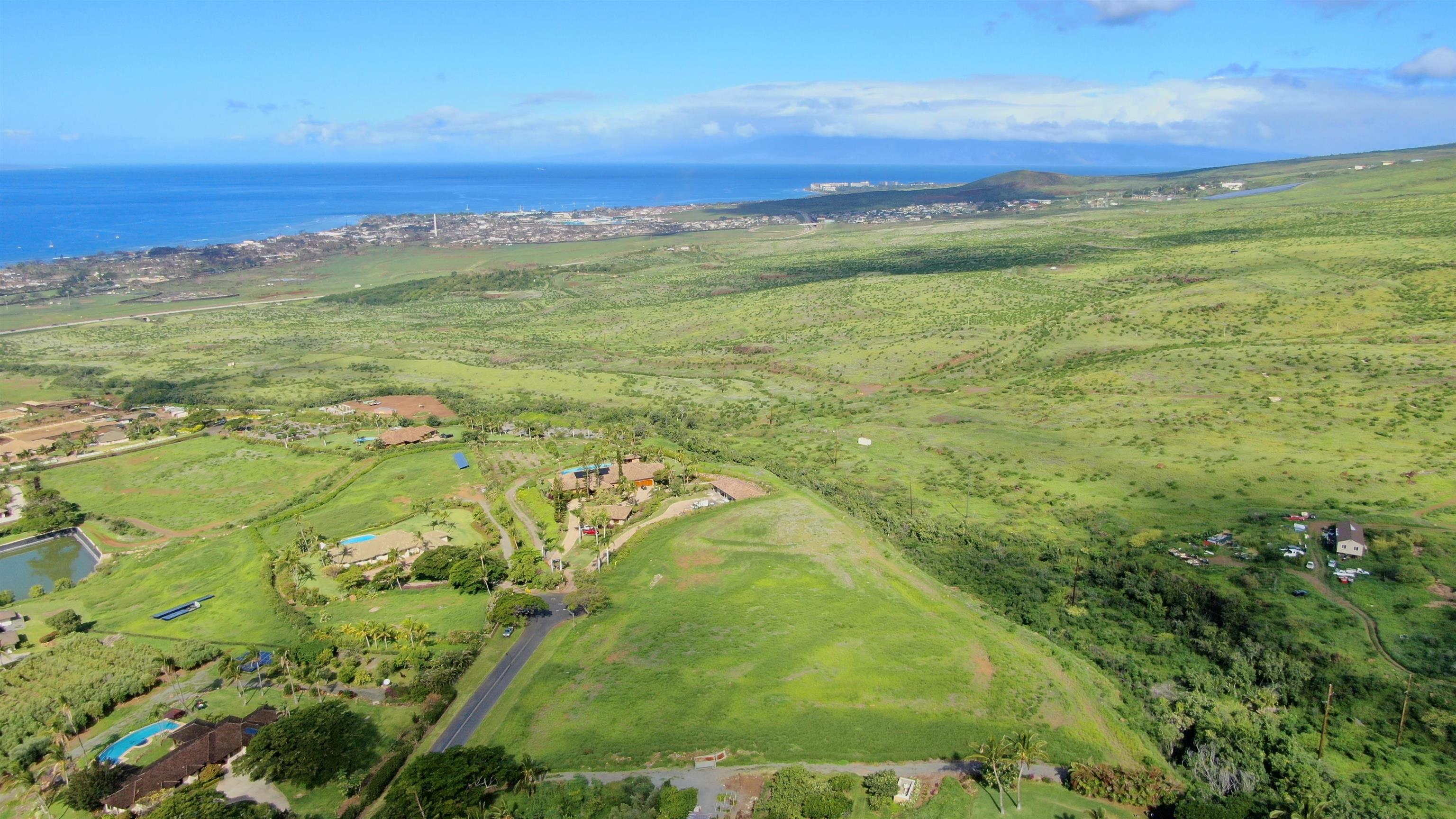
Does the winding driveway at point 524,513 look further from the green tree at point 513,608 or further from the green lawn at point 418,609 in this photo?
the green tree at point 513,608

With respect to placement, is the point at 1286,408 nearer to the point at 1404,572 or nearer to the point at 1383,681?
the point at 1404,572

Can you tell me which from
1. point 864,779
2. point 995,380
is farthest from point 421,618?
point 995,380

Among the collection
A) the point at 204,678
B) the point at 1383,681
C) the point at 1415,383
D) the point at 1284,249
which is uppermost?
the point at 1284,249

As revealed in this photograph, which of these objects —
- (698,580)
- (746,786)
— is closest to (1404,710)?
(746,786)

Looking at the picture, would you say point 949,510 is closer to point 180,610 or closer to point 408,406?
point 180,610

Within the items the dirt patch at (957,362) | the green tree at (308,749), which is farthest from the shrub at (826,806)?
the dirt patch at (957,362)

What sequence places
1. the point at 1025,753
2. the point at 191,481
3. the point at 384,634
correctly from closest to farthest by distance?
the point at 1025,753, the point at 384,634, the point at 191,481

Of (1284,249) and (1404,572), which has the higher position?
(1284,249)
